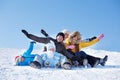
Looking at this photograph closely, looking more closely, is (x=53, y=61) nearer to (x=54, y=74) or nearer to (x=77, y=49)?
(x=54, y=74)

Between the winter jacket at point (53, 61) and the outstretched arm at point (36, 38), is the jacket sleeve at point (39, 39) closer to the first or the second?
the outstretched arm at point (36, 38)

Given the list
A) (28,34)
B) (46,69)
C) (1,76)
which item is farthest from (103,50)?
(1,76)

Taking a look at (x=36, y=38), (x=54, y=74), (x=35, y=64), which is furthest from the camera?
(x=36, y=38)

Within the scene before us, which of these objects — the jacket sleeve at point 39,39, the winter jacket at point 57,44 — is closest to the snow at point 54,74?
the winter jacket at point 57,44

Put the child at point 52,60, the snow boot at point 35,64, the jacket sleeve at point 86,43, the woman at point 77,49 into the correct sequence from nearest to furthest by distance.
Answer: the snow boot at point 35,64, the child at point 52,60, the woman at point 77,49, the jacket sleeve at point 86,43

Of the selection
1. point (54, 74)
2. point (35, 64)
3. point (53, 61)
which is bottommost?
point (54, 74)

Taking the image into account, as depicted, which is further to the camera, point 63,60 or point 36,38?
point 36,38

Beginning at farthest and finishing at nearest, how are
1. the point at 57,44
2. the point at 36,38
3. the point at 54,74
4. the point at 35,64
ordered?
the point at 36,38
the point at 57,44
the point at 35,64
the point at 54,74

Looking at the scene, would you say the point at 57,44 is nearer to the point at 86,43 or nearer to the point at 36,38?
the point at 36,38

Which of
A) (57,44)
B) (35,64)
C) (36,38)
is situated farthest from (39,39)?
(35,64)

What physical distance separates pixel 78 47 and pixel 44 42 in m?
0.84

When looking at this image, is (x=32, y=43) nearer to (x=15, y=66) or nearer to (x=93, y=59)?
(x=15, y=66)

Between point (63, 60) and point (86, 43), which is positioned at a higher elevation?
point (86, 43)

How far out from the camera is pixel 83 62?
22.4 feet
